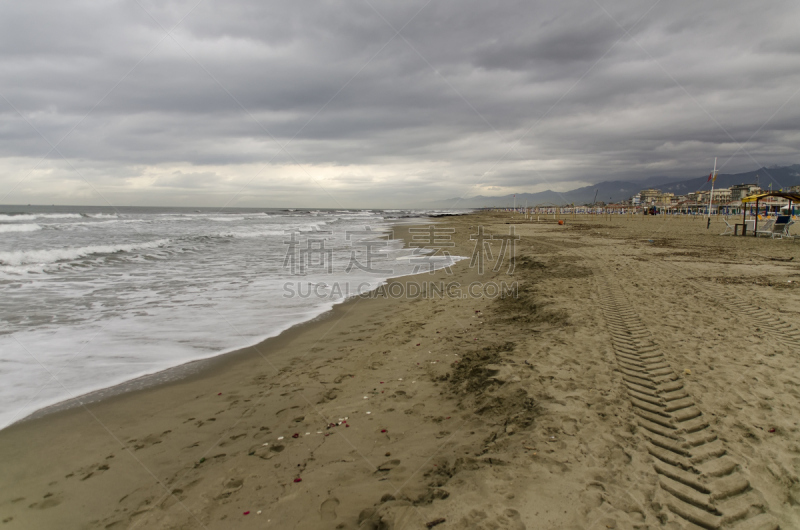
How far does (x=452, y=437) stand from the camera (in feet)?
10.4

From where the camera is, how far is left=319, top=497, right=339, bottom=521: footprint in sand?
238 centimetres

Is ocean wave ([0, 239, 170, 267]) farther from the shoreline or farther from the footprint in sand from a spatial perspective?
the footprint in sand

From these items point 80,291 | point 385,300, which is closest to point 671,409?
point 385,300

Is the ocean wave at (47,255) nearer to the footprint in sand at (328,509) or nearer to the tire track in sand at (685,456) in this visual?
the footprint in sand at (328,509)

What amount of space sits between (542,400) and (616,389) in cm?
83

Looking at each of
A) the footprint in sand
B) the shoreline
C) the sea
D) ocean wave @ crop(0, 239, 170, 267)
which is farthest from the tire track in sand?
ocean wave @ crop(0, 239, 170, 267)

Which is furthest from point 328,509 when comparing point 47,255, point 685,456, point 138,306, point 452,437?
point 47,255

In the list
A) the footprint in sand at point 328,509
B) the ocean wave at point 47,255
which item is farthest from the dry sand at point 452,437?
the ocean wave at point 47,255

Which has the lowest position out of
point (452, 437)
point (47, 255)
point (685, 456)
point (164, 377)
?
point (164, 377)

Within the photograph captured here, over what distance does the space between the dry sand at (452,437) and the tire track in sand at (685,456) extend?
14mm

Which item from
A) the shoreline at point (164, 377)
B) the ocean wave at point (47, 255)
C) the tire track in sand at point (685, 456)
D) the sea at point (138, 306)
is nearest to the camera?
the tire track in sand at point (685, 456)

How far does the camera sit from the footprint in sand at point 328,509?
2.38 m

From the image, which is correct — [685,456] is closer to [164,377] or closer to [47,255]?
[164,377]

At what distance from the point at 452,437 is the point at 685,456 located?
5.59 feet
